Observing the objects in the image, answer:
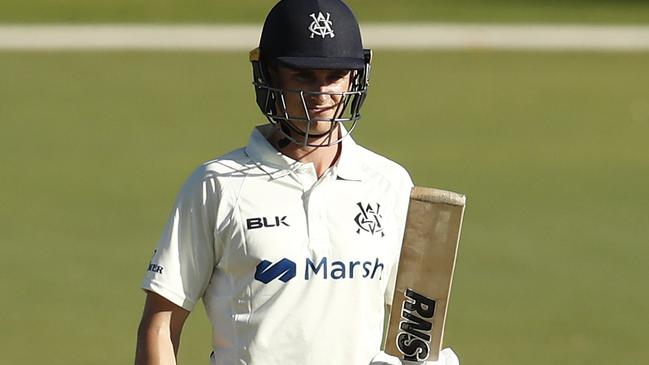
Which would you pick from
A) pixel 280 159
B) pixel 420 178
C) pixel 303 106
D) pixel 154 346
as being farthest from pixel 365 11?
pixel 154 346

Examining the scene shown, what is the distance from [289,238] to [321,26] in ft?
1.81

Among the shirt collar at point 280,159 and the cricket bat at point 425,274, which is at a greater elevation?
the shirt collar at point 280,159

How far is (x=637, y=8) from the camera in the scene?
19406 millimetres

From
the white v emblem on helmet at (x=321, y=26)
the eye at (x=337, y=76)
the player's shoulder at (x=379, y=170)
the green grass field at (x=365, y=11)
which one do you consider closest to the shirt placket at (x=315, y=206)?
the player's shoulder at (x=379, y=170)

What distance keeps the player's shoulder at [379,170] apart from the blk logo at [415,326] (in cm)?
36

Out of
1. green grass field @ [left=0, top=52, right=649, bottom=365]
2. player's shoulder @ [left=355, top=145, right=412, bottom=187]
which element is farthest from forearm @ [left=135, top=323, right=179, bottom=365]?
green grass field @ [left=0, top=52, right=649, bottom=365]

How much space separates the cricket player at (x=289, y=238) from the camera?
143 inches

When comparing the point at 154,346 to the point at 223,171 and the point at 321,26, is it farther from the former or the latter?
the point at 321,26

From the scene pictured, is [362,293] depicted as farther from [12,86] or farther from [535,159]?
[12,86]

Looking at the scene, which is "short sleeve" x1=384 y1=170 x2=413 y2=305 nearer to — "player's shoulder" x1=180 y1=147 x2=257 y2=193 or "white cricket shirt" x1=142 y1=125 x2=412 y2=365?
"white cricket shirt" x1=142 y1=125 x2=412 y2=365

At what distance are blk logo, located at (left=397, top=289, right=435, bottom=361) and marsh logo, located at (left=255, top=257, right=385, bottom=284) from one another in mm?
136

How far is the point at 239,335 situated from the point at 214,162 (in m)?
0.44

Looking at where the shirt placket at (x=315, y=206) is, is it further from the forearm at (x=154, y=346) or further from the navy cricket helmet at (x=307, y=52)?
the forearm at (x=154, y=346)

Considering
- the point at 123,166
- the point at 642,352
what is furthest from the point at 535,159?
the point at 642,352
